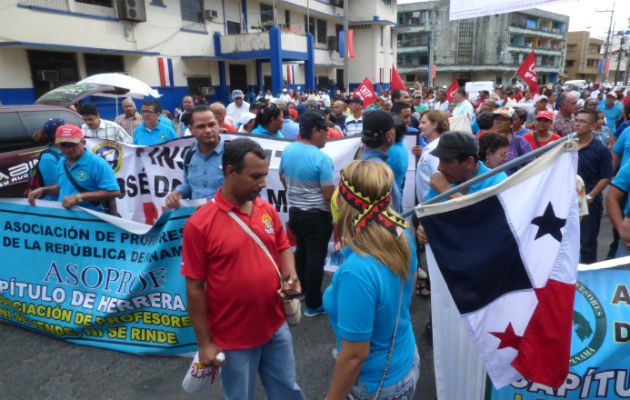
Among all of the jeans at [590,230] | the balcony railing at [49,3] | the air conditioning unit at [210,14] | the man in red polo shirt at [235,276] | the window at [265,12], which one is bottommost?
the jeans at [590,230]

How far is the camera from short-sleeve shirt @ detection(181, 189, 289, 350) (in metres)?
2.12

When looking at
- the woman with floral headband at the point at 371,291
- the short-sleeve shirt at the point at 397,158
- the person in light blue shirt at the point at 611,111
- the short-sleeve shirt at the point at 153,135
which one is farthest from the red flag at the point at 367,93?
the woman with floral headband at the point at 371,291

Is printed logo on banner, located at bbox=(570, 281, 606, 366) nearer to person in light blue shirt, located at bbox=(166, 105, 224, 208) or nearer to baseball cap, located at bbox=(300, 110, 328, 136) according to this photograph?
baseball cap, located at bbox=(300, 110, 328, 136)

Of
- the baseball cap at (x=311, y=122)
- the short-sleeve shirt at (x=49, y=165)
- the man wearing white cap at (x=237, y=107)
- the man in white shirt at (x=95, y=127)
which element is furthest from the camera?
the man wearing white cap at (x=237, y=107)

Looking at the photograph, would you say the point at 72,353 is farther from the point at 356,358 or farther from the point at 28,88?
the point at 28,88

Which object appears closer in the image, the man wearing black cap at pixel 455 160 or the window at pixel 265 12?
the man wearing black cap at pixel 455 160

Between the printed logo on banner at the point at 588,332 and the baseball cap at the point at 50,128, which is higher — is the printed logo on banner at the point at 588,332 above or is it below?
below

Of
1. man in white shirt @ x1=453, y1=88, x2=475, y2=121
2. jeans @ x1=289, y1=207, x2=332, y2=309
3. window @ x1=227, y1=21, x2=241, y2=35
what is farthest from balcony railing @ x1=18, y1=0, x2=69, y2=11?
jeans @ x1=289, y1=207, x2=332, y2=309

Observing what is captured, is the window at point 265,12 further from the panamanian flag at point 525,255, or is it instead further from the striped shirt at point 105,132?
the panamanian flag at point 525,255

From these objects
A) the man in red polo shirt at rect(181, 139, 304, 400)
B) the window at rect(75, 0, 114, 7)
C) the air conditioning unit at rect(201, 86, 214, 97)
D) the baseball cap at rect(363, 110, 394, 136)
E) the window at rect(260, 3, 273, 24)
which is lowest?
the man in red polo shirt at rect(181, 139, 304, 400)

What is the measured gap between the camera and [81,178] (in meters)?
3.75

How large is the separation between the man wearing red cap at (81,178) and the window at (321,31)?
1239 inches

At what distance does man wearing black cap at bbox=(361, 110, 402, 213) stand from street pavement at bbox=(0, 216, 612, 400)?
4.79ft

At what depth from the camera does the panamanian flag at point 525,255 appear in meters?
1.85
